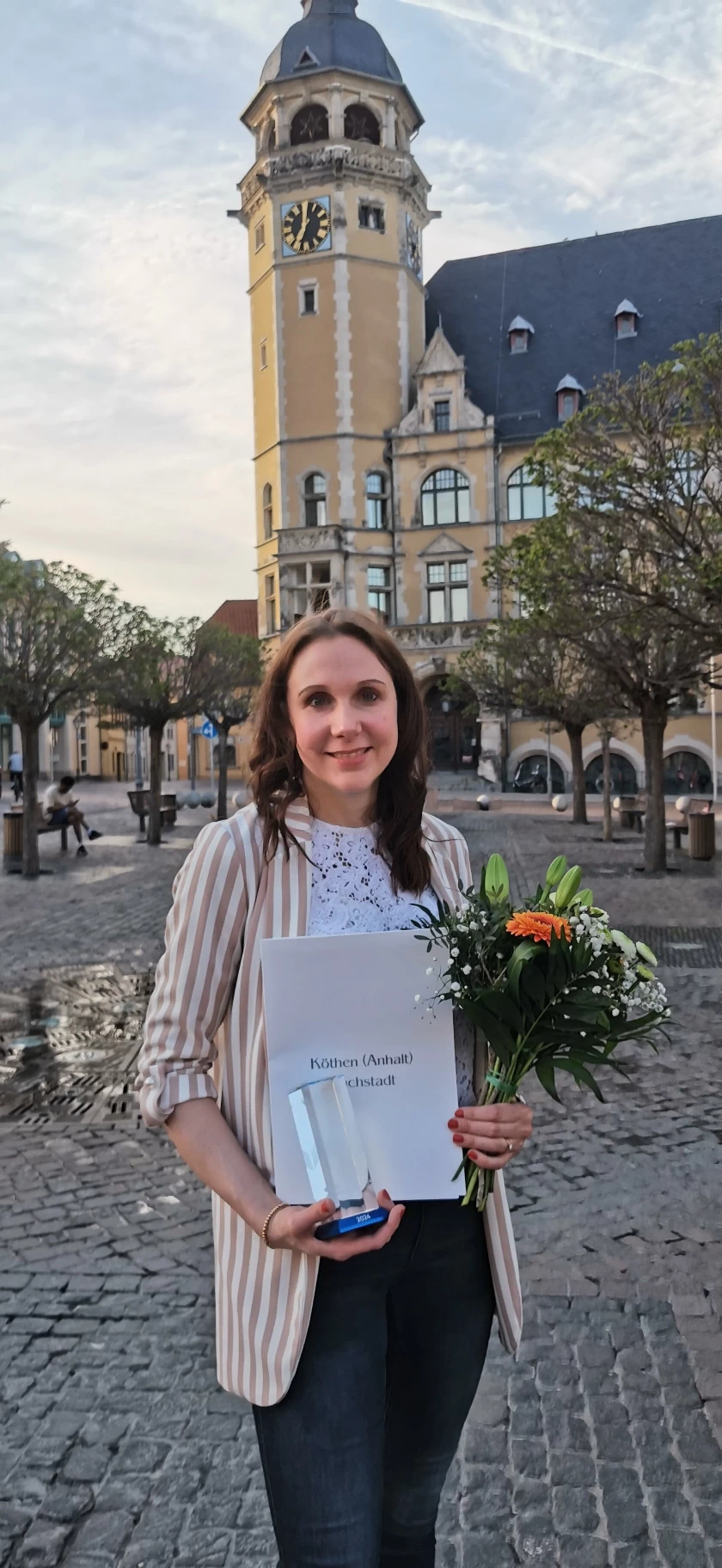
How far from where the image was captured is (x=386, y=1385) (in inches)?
71.6

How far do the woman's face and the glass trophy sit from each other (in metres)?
0.50

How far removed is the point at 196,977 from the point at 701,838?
60.3ft

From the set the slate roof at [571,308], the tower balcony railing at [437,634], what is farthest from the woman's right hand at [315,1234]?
the slate roof at [571,308]

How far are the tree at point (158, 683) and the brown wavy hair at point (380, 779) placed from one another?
17.9 m

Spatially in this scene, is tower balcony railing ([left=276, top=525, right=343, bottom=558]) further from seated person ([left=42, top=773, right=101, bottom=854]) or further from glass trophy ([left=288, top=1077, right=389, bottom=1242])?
glass trophy ([left=288, top=1077, right=389, bottom=1242])

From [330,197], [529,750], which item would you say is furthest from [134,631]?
[330,197]

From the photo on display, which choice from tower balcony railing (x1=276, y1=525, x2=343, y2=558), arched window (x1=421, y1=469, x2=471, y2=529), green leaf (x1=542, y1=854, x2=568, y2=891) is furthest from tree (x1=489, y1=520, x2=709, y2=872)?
arched window (x1=421, y1=469, x2=471, y2=529)

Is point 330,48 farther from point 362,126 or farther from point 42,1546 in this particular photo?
point 42,1546

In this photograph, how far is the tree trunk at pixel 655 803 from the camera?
1695 cm

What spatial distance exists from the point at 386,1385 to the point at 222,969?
72cm

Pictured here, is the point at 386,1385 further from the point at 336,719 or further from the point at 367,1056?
the point at 336,719

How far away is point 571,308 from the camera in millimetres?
49625

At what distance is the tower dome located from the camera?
152ft

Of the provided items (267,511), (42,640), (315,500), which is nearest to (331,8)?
(315,500)
